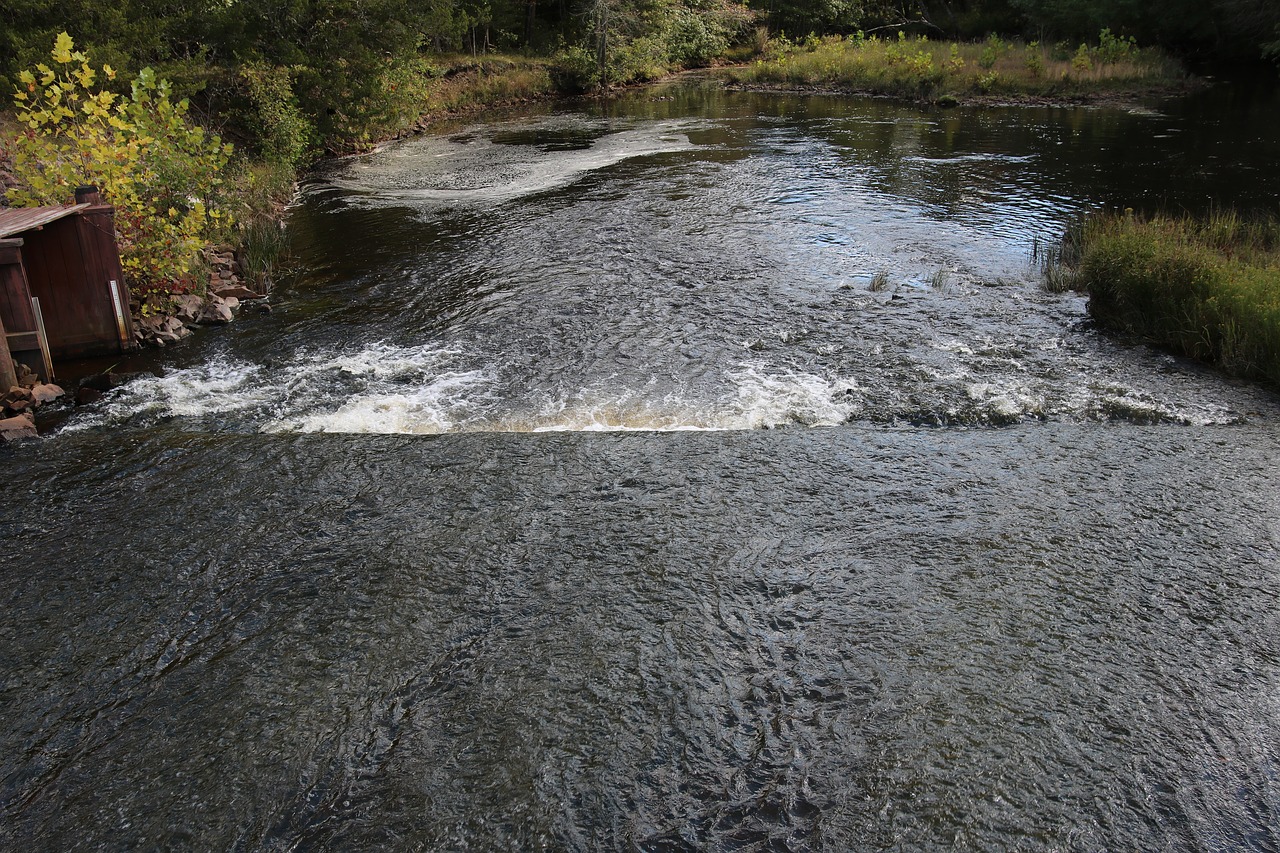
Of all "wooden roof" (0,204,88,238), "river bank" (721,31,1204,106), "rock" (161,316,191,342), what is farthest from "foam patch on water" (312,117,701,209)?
"river bank" (721,31,1204,106)

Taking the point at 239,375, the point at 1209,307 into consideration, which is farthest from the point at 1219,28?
the point at 239,375

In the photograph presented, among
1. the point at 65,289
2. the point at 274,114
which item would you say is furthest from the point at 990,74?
the point at 65,289

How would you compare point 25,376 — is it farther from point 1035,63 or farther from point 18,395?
point 1035,63

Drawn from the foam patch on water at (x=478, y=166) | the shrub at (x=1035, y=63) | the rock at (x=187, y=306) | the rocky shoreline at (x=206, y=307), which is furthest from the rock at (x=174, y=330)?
the shrub at (x=1035, y=63)

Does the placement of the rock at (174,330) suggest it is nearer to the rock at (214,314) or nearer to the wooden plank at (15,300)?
the rock at (214,314)

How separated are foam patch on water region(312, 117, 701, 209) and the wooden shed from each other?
7726 mm

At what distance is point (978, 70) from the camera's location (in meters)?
30.3

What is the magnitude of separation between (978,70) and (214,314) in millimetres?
28836

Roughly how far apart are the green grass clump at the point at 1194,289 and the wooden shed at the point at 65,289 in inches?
431

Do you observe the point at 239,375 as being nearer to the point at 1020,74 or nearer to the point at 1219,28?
the point at 1020,74

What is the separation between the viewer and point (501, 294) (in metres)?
11.1

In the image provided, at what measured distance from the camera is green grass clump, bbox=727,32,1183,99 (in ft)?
96.3

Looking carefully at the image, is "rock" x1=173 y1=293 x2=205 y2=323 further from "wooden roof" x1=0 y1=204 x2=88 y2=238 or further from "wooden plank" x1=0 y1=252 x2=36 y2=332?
"wooden plank" x1=0 y1=252 x2=36 y2=332

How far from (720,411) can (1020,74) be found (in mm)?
28890
